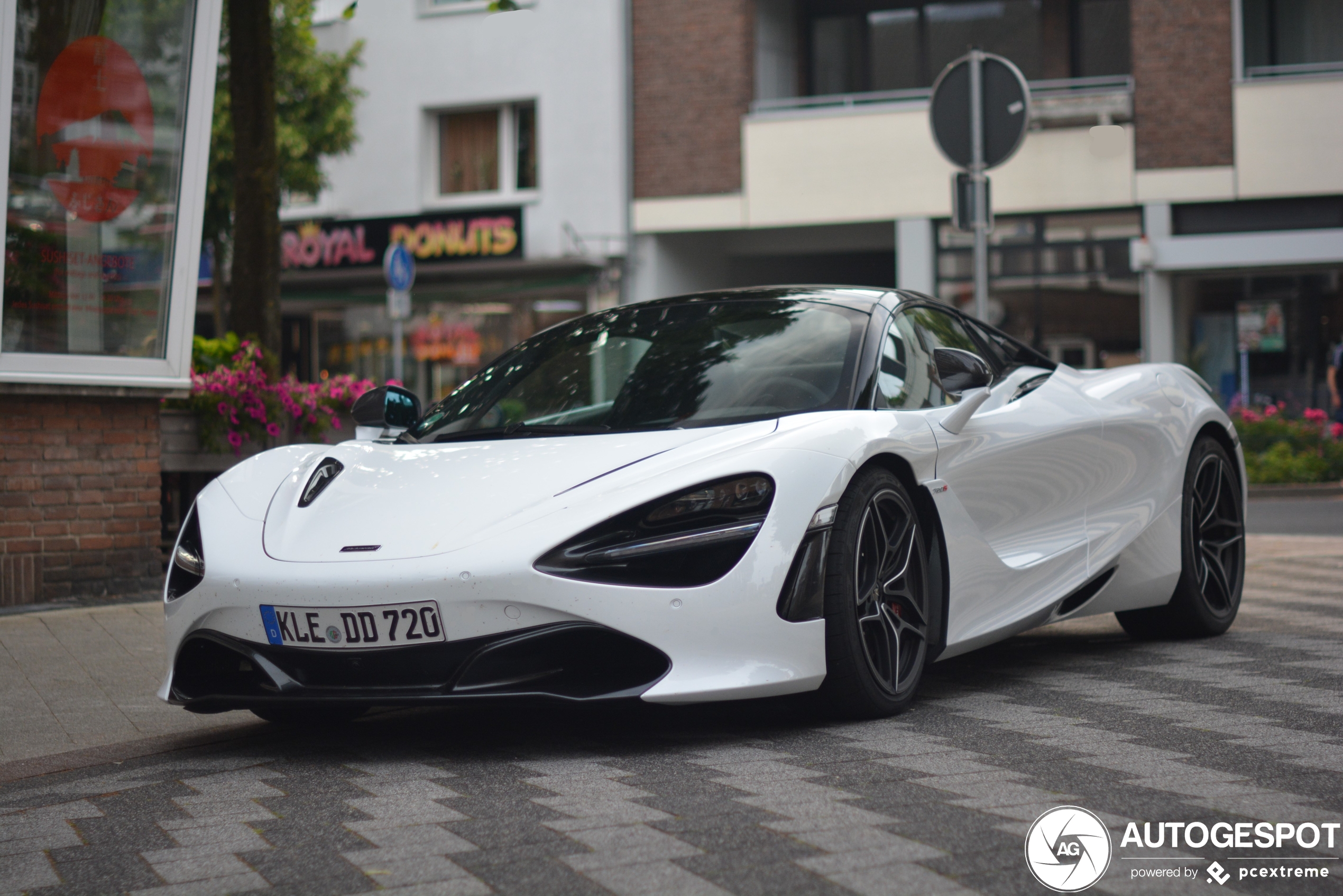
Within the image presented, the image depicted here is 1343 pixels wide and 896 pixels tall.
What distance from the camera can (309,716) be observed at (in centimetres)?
454

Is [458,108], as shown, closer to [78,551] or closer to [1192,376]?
[78,551]

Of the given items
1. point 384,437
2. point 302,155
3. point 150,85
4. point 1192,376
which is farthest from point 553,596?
point 302,155

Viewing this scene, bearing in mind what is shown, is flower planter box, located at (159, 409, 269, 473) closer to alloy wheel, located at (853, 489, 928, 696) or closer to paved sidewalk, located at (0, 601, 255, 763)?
paved sidewalk, located at (0, 601, 255, 763)

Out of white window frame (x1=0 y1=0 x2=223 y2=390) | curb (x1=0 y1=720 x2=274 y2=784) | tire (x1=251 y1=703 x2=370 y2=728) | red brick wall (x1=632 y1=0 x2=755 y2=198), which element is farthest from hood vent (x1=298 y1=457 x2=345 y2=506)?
red brick wall (x1=632 y1=0 x2=755 y2=198)

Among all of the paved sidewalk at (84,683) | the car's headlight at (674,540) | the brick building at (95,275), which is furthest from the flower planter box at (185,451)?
the car's headlight at (674,540)

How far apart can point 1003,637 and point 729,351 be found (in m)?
1.25

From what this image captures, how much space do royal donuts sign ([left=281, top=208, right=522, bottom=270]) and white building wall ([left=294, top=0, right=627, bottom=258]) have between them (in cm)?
23

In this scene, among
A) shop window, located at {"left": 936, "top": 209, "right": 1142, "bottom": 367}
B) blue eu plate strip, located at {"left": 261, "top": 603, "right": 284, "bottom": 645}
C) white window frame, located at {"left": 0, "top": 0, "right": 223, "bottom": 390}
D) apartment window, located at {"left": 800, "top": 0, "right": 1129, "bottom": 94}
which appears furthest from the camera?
apartment window, located at {"left": 800, "top": 0, "right": 1129, "bottom": 94}

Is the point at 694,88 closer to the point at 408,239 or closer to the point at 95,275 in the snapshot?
the point at 408,239

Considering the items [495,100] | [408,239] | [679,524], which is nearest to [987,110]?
[679,524]

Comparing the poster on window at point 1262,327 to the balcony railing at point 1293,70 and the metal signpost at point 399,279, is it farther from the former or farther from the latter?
the metal signpost at point 399,279

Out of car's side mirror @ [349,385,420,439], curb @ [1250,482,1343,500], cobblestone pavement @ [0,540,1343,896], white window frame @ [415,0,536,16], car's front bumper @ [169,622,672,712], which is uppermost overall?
white window frame @ [415,0,536,16]

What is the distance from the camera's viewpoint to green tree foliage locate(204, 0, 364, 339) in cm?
2028

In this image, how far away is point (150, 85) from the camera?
799 cm
